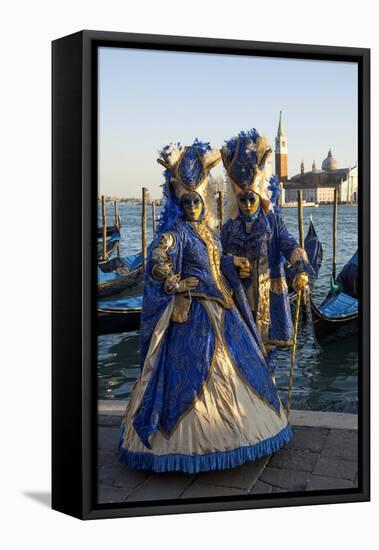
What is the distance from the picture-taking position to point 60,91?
22.3 feet

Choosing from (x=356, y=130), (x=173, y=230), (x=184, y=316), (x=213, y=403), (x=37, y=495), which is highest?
(x=356, y=130)

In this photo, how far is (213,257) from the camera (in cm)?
708

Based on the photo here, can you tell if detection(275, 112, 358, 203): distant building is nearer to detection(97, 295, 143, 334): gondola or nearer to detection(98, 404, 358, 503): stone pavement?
detection(97, 295, 143, 334): gondola

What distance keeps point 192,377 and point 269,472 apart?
79 cm

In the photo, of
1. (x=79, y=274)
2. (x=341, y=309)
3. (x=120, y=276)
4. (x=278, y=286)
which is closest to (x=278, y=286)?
(x=278, y=286)

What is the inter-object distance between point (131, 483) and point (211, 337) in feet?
3.25

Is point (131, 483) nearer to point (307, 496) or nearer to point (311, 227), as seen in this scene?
point (307, 496)

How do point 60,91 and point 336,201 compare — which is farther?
point 336,201

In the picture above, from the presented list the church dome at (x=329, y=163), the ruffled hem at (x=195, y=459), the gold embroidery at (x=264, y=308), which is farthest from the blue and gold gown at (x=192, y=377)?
the church dome at (x=329, y=163)

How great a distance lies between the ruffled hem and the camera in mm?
6844

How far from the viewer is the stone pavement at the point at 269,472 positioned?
22.5 feet

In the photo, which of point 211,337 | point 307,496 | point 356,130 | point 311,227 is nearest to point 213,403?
point 211,337

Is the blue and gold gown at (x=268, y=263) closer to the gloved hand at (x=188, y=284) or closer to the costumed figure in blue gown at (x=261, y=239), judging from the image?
the costumed figure in blue gown at (x=261, y=239)

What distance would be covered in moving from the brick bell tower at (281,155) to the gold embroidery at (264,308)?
633mm
